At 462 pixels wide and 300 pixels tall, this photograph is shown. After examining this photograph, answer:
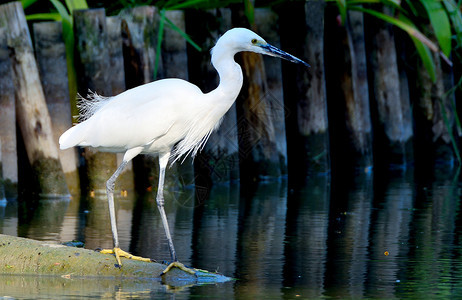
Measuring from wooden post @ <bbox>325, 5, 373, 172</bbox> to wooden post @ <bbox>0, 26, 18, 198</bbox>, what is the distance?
472 centimetres

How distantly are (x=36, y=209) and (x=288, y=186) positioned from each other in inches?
143

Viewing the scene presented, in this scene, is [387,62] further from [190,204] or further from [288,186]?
[190,204]

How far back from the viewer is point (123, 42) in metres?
10.8

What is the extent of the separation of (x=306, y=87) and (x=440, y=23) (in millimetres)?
1961

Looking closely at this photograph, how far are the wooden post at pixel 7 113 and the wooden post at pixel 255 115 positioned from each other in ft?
10.1

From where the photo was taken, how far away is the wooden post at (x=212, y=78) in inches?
447

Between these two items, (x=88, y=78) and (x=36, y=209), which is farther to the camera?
(x=88, y=78)

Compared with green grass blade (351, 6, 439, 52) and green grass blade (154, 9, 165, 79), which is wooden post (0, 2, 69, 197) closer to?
green grass blade (154, 9, 165, 79)

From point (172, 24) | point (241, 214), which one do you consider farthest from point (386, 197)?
point (172, 24)

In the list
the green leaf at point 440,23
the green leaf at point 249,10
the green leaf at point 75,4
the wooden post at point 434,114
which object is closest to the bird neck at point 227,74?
the green leaf at point 75,4

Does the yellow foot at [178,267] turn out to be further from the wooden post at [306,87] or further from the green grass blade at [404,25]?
the green grass blade at [404,25]

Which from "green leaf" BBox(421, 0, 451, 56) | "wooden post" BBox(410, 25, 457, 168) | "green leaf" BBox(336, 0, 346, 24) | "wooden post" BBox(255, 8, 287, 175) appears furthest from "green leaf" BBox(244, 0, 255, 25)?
"wooden post" BBox(410, 25, 457, 168)

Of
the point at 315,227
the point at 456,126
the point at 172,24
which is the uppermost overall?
the point at 172,24

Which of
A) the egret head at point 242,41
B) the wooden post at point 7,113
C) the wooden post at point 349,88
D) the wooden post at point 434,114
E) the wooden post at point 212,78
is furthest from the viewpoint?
the wooden post at point 434,114
